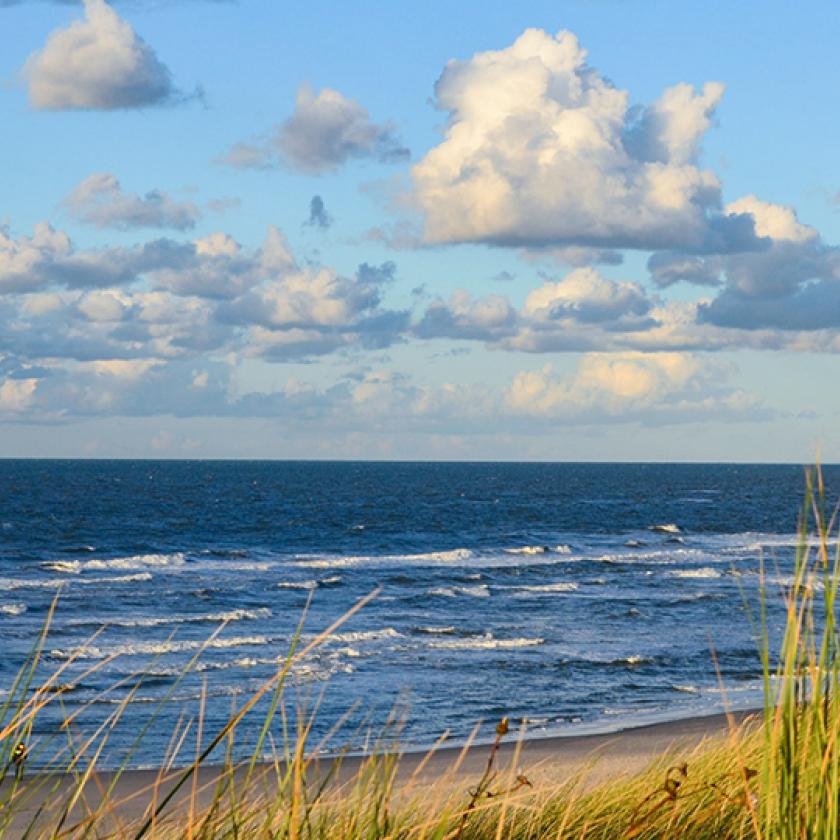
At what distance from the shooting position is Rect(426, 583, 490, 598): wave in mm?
35309

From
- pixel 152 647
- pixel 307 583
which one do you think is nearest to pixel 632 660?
pixel 152 647

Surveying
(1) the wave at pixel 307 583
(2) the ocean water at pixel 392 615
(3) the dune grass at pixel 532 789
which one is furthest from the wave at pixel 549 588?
(3) the dune grass at pixel 532 789

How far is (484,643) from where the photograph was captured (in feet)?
86.8

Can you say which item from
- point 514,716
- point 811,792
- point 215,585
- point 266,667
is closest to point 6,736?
point 811,792

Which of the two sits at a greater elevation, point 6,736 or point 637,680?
point 6,736

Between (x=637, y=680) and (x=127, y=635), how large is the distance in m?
11.3

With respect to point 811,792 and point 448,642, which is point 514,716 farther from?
point 811,792

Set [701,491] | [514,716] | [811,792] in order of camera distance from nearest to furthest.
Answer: [811,792]
[514,716]
[701,491]

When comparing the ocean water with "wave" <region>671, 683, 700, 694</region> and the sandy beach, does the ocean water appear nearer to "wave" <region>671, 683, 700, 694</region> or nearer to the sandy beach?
"wave" <region>671, 683, 700, 694</region>

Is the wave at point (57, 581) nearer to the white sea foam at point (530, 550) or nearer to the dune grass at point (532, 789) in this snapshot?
the white sea foam at point (530, 550)

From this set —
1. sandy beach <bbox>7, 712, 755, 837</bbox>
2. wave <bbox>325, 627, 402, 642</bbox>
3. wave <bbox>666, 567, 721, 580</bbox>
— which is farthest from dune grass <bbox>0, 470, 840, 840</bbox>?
wave <bbox>666, 567, 721, 580</bbox>

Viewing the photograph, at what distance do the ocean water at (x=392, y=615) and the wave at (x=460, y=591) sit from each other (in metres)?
0.09

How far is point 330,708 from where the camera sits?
762 inches

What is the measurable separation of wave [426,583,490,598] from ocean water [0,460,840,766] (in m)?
0.09
